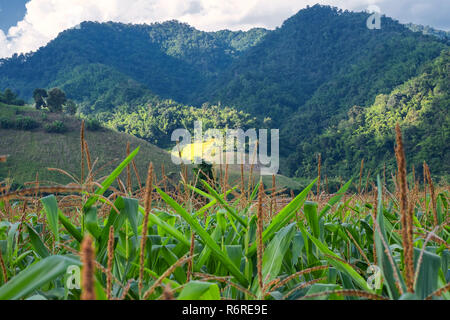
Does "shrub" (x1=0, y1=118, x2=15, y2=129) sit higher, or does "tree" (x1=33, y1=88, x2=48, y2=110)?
"tree" (x1=33, y1=88, x2=48, y2=110)

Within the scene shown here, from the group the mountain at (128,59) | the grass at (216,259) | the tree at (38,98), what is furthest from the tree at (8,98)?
the grass at (216,259)

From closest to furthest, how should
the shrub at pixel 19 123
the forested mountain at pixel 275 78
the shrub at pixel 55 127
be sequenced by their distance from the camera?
1. the shrub at pixel 19 123
2. the shrub at pixel 55 127
3. the forested mountain at pixel 275 78

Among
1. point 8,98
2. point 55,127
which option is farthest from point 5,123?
point 8,98

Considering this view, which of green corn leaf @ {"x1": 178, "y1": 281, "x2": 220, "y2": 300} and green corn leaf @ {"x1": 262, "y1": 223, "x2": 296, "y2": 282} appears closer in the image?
green corn leaf @ {"x1": 178, "y1": 281, "x2": 220, "y2": 300}

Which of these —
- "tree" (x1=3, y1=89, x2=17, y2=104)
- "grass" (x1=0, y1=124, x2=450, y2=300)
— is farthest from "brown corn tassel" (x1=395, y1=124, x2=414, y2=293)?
"tree" (x1=3, y1=89, x2=17, y2=104)

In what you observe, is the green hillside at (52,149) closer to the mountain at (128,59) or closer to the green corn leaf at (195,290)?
the green corn leaf at (195,290)

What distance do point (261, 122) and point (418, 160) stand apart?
36917mm

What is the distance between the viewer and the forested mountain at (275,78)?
56.4m

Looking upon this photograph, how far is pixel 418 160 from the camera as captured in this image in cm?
4275

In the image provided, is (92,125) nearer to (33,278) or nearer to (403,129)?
(403,129)

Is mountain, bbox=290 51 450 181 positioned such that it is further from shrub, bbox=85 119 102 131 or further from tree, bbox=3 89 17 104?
tree, bbox=3 89 17 104

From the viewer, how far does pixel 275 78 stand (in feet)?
302

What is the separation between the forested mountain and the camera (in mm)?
56406

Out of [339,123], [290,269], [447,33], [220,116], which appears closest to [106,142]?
[220,116]
